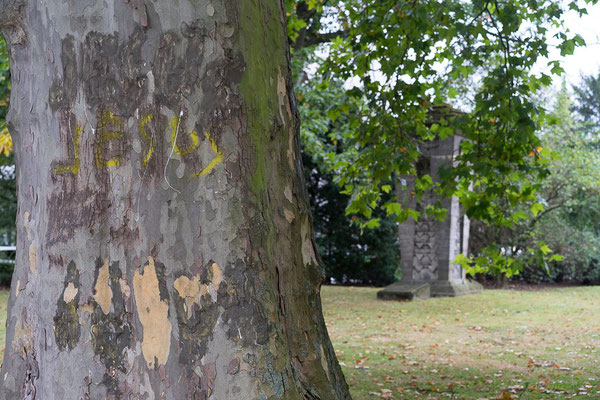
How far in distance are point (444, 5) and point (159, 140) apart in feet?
11.7

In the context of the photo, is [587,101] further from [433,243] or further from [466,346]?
[466,346]

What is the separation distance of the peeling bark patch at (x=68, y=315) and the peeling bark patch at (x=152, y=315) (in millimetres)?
243

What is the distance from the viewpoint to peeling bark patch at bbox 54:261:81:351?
2.44 m

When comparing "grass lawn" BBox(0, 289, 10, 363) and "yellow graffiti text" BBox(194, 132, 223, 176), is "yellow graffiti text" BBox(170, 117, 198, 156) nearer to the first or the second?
"yellow graffiti text" BBox(194, 132, 223, 176)

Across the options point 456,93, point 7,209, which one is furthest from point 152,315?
point 7,209

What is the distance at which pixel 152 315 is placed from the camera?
2.40m

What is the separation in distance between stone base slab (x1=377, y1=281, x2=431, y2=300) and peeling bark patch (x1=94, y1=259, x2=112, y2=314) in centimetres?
1017

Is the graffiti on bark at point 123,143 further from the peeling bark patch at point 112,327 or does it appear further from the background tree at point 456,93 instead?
the background tree at point 456,93

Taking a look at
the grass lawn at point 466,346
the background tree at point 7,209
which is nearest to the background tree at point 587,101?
the grass lawn at point 466,346

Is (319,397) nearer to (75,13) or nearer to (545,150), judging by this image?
(75,13)

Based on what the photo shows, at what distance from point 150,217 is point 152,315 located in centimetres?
37

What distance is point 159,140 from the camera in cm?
246

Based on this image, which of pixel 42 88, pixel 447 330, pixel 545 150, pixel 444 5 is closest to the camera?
pixel 42 88

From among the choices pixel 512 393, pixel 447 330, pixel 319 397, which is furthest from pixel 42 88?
pixel 447 330
